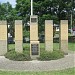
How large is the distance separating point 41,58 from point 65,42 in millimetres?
3203

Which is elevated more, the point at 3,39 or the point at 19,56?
the point at 3,39

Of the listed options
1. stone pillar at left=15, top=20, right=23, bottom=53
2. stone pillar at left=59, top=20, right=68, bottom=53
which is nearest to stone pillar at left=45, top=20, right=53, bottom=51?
stone pillar at left=59, top=20, right=68, bottom=53

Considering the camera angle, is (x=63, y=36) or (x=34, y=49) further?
(x=63, y=36)

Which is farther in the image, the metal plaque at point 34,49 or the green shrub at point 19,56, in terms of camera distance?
the metal plaque at point 34,49

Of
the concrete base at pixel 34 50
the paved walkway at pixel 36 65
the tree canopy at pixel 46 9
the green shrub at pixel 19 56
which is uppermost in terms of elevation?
the tree canopy at pixel 46 9

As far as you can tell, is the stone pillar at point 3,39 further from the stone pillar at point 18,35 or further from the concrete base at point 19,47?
the concrete base at point 19,47

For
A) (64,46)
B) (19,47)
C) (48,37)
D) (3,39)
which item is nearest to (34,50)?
(19,47)

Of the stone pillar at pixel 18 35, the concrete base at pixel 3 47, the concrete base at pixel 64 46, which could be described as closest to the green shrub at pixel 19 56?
the stone pillar at pixel 18 35

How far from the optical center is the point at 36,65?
46.5 ft

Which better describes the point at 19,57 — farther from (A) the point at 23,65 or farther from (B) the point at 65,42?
(B) the point at 65,42

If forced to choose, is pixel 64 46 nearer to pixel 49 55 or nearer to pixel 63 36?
pixel 63 36

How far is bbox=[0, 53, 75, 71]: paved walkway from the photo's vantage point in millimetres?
13271

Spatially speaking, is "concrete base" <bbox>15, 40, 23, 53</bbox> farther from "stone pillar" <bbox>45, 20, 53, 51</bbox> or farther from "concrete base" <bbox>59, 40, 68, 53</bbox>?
"concrete base" <bbox>59, 40, 68, 53</bbox>

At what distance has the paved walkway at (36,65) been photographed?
13.3m
